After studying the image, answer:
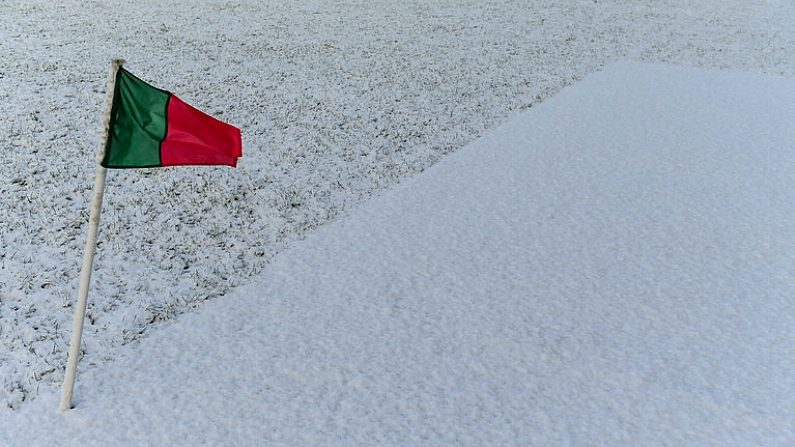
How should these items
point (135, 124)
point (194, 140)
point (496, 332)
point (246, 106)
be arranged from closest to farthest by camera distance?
1. point (135, 124)
2. point (194, 140)
3. point (496, 332)
4. point (246, 106)

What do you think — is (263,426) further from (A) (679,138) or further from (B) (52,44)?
(B) (52,44)

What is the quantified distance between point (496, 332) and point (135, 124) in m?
2.80

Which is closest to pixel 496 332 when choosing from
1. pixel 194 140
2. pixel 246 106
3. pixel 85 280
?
pixel 194 140

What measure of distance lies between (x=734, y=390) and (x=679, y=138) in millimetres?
5847

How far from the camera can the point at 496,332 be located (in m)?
4.89

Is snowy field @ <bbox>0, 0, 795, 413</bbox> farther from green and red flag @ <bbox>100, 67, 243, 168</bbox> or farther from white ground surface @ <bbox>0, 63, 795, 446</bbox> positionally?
green and red flag @ <bbox>100, 67, 243, 168</bbox>

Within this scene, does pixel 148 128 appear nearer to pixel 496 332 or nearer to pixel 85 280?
pixel 85 280

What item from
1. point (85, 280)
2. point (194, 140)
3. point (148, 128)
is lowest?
point (85, 280)

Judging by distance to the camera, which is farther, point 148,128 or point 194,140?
point 194,140

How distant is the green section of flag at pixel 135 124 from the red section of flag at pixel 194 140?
4cm

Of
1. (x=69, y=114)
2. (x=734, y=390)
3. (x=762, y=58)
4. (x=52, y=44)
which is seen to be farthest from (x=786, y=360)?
(x=52, y=44)

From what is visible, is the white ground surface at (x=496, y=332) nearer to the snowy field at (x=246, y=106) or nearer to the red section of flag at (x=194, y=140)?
the snowy field at (x=246, y=106)

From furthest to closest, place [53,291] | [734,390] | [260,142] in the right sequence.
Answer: [260,142] → [53,291] → [734,390]

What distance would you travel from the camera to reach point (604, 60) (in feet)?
46.5
